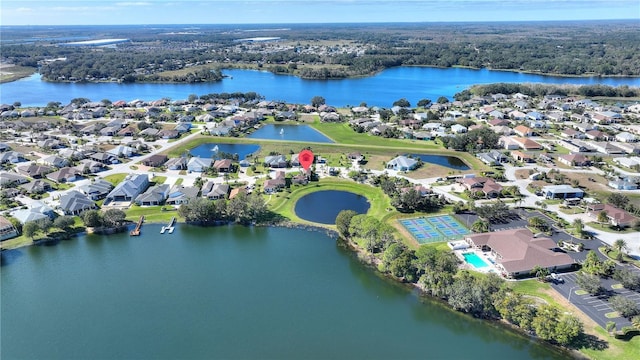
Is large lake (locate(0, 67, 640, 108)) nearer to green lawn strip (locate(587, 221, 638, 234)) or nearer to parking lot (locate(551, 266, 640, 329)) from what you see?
green lawn strip (locate(587, 221, 638, 234))

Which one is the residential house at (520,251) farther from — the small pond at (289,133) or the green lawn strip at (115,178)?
the green lawn strip at (115,178)

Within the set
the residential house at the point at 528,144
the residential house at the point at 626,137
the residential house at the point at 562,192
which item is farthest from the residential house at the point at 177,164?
the residential house at the point at 626,137

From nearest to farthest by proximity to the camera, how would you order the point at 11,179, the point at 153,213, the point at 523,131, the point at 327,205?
1. the point at 153,213
2. the point at 327,205
3. the point at 11,179
4. the point at 523,131

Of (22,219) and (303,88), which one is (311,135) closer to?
(22,219)

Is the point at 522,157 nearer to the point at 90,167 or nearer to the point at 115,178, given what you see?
the point at 115,178

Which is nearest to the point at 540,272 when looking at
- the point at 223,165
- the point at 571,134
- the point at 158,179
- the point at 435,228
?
the point at 435,228

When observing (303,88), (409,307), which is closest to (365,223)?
(409,307)
